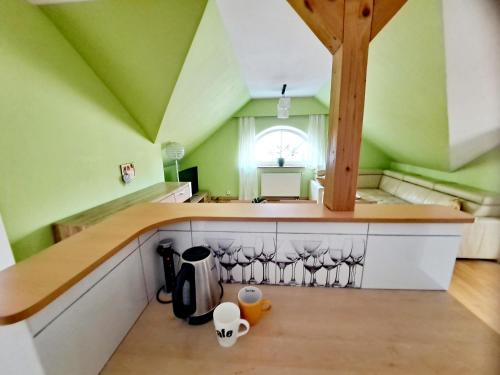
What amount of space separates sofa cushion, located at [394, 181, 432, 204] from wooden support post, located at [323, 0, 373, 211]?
128 inches

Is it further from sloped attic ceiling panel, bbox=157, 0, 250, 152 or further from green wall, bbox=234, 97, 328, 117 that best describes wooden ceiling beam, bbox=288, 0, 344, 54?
green wall, bbox=234, 97, 328, 117

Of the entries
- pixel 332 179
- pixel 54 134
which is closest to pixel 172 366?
Answer: pixel 332 179

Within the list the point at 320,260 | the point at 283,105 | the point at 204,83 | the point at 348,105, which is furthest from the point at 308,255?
the point at 283,105

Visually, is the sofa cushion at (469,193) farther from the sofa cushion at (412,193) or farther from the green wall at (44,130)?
the green wall at (44,130)

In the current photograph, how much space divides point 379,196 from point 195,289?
14.1ft

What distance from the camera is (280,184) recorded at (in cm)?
516

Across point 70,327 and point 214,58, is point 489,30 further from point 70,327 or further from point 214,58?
point 70,327

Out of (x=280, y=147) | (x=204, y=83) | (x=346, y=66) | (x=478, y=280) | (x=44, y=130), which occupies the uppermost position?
(x=204, y=83)

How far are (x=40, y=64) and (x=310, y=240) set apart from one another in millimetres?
2159

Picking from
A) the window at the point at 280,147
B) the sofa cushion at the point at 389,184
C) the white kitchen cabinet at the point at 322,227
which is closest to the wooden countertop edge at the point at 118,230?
the white kitchen cabinet at the point at 322,227

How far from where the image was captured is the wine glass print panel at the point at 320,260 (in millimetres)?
846

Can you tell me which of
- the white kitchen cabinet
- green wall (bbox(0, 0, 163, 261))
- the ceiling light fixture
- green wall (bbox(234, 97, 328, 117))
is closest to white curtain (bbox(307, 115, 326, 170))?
green wall (bbox(234, 97, 328, 117))

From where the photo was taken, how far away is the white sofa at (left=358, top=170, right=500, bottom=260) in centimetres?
237

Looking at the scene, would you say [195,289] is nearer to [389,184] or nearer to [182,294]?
[182,294]
